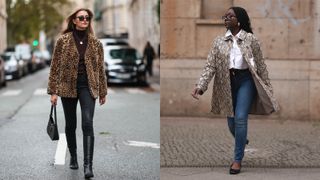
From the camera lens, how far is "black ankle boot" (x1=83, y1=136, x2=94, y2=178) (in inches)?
245

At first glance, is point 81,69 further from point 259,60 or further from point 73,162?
point 259,60

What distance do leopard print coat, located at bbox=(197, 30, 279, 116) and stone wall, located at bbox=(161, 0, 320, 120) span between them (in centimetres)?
444

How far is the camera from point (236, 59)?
21.2 feet

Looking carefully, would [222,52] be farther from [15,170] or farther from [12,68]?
[12,68]

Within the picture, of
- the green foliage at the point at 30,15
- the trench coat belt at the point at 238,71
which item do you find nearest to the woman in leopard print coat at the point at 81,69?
the trench coat belt at the point at 238,71

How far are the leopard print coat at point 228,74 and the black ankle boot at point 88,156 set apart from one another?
1.26 m

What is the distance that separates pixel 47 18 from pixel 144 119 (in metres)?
45.5

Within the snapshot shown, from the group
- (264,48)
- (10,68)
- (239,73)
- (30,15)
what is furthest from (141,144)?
(30,15)

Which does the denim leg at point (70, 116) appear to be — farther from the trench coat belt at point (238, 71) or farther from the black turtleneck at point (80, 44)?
the trench coat belt at point (238, 71)

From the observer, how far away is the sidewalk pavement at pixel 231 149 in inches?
263

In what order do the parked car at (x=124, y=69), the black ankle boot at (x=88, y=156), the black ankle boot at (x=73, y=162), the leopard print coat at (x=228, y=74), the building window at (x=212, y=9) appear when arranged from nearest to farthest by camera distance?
the black ankle boot at (x=88, y=156) → the leopard print coat at (x=228, y=74) → the black ankle boot at (x=73, y=162) → the building window at (x=212, y=9) → the parked car at (x=124, y=69)

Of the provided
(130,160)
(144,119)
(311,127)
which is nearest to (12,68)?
(144,119)

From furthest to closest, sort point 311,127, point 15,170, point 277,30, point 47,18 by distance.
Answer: point 47,18 < point 277,30 < point 311,127 < point 15,170

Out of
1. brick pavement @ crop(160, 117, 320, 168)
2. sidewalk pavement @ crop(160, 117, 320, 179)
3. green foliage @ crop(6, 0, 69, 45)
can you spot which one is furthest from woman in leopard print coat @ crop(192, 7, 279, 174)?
green foliage @ crop(6, 0, 69, 45)
